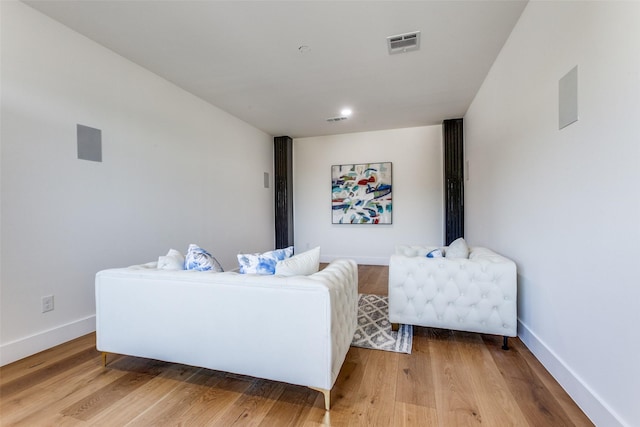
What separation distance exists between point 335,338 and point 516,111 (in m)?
2.32

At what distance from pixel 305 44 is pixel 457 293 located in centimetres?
252

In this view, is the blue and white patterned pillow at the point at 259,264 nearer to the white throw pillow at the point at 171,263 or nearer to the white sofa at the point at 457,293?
the white throw pillow at the point at 171,263

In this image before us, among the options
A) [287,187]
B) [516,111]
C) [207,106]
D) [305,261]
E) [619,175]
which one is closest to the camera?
[619,175]

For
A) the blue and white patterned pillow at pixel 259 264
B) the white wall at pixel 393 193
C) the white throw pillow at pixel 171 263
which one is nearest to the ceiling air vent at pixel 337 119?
the white wall at pixel 393 193

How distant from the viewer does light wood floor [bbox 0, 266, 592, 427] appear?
57.5 inches

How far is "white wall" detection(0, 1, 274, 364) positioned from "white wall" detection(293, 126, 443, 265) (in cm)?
257

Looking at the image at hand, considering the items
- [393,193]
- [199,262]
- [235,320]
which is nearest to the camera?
[235,320]

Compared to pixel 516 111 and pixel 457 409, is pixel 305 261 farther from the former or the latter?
pixel 516 111

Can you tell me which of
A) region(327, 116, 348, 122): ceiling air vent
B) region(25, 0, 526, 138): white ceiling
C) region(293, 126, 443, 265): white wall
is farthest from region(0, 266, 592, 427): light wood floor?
region(327, 116, 348, 122): ceiling air vent

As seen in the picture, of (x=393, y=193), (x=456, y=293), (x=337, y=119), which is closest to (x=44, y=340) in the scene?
(x=456, y=293)

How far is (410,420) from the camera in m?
1.44

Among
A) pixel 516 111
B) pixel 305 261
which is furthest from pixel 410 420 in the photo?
pixel 516 111

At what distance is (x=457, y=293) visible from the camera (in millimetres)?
2232

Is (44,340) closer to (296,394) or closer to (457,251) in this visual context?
(296,394)
